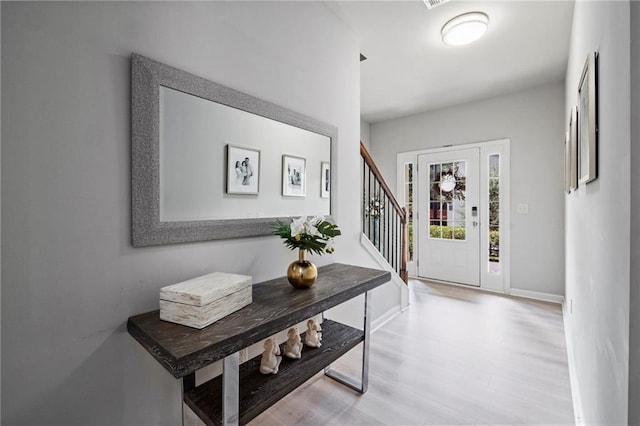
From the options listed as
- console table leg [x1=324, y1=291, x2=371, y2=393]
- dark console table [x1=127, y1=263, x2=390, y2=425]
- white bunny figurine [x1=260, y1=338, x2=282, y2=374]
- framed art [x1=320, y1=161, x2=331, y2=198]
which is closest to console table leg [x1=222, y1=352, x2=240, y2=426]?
dark console table [x1=127, y1=263, x2=390, y2=425]

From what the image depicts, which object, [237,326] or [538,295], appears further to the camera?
[538,295]

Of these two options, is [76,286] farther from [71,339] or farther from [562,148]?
[562,148]

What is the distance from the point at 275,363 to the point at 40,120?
1.32m

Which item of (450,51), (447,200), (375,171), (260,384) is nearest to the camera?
(260,384)

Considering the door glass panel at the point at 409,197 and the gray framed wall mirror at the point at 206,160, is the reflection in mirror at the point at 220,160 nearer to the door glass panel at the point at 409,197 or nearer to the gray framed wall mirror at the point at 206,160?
the gray framed wall mirror at the point at 206,160

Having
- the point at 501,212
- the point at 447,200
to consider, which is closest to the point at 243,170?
the point at 447,200

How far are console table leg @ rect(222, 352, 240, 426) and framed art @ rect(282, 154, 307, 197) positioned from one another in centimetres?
98

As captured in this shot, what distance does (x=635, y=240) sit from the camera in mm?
644

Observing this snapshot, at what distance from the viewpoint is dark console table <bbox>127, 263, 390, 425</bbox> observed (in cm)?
89

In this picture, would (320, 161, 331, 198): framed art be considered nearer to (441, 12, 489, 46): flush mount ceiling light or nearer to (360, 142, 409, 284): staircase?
(360, 142, 409, 284): staircase

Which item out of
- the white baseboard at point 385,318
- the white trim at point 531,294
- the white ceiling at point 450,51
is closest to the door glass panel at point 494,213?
the white trim at point 531,294

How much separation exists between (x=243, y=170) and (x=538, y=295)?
393 centimetres

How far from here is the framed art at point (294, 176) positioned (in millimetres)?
1768

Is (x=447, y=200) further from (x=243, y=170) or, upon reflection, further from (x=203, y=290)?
(x=203, y=290)
